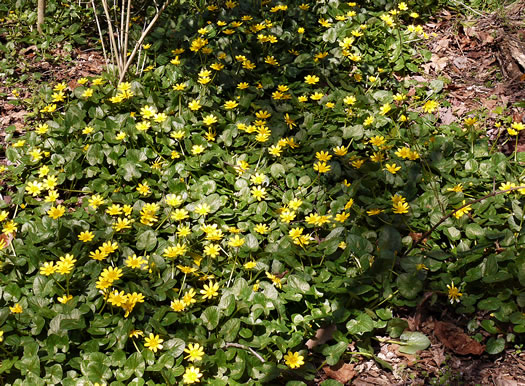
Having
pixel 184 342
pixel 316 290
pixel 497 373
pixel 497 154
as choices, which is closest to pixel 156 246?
pixel 184 342

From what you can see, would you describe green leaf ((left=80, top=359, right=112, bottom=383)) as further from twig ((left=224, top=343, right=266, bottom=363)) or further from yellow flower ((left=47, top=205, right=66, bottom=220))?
yellow flower ((left=47, top=205, right=66, bottom=220))

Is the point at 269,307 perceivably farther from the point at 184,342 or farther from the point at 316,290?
the point at 184,342

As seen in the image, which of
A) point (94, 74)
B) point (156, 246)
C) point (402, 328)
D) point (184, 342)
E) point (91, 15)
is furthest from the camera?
point (91, 15)

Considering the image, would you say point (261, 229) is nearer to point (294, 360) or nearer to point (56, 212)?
point (294, 360)

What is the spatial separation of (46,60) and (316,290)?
125 inches

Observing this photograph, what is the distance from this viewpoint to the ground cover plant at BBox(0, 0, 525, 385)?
8.63ft

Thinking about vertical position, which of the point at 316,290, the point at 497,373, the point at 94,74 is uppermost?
the point at 94,74

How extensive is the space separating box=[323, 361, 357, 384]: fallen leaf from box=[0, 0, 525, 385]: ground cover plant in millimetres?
45

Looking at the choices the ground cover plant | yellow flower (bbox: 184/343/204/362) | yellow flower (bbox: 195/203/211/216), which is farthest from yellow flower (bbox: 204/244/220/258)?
yellow flower (bbox: 184/343/204/362)

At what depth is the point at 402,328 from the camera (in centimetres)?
275

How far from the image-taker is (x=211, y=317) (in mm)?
2688

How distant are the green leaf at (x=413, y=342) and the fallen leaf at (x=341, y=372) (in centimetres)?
27

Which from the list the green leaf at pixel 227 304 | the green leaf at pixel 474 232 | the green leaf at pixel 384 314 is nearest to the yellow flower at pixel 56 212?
the green leaf at pixel 227 304

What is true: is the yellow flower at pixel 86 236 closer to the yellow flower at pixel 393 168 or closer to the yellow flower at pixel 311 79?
the yellow flower at pixel 393 168
